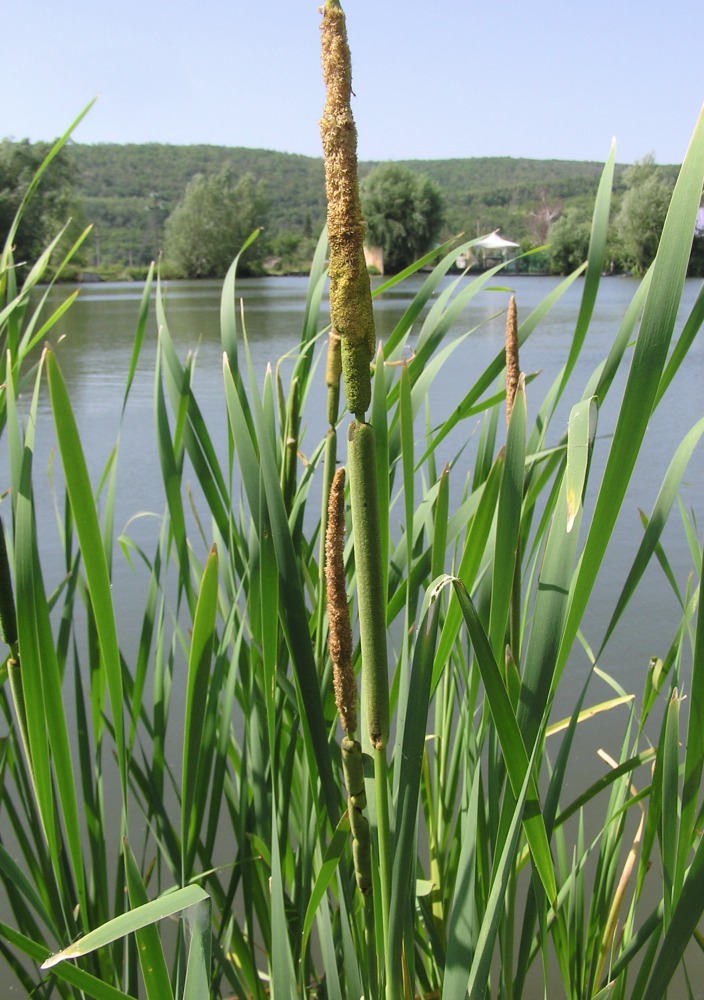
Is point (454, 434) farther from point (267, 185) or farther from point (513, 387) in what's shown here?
point (267, 185)

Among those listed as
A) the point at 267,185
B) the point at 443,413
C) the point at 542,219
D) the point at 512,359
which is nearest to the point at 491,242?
the point at 512,359

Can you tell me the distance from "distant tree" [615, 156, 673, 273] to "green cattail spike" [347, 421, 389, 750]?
75.0 feet

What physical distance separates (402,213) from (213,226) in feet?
34.9

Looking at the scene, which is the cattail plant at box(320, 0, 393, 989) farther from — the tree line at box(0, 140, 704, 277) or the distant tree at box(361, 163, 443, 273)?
the distant tree at box(361, 163, 443, 273)

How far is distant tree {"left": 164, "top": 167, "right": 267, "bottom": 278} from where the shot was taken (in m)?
36.8

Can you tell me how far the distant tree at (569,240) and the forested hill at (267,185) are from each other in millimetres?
12183

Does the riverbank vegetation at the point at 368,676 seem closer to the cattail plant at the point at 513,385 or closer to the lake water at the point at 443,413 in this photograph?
the cattail plant at the point at 513,385

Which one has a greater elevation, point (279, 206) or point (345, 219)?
point (279, 206)

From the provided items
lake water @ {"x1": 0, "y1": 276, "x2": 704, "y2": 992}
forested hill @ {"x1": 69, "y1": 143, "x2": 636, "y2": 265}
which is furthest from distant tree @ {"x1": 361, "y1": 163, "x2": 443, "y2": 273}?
lake water @ {"x1": 0, "y1": 276, "x2": 704, "y2": 992}

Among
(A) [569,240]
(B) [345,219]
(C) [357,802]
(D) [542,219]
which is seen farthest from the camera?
(D) [542,219]

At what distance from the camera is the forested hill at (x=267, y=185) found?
49406 millimetres

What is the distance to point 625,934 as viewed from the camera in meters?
0.88

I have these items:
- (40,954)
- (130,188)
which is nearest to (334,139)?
(40,954)

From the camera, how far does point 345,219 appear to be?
338 mm
